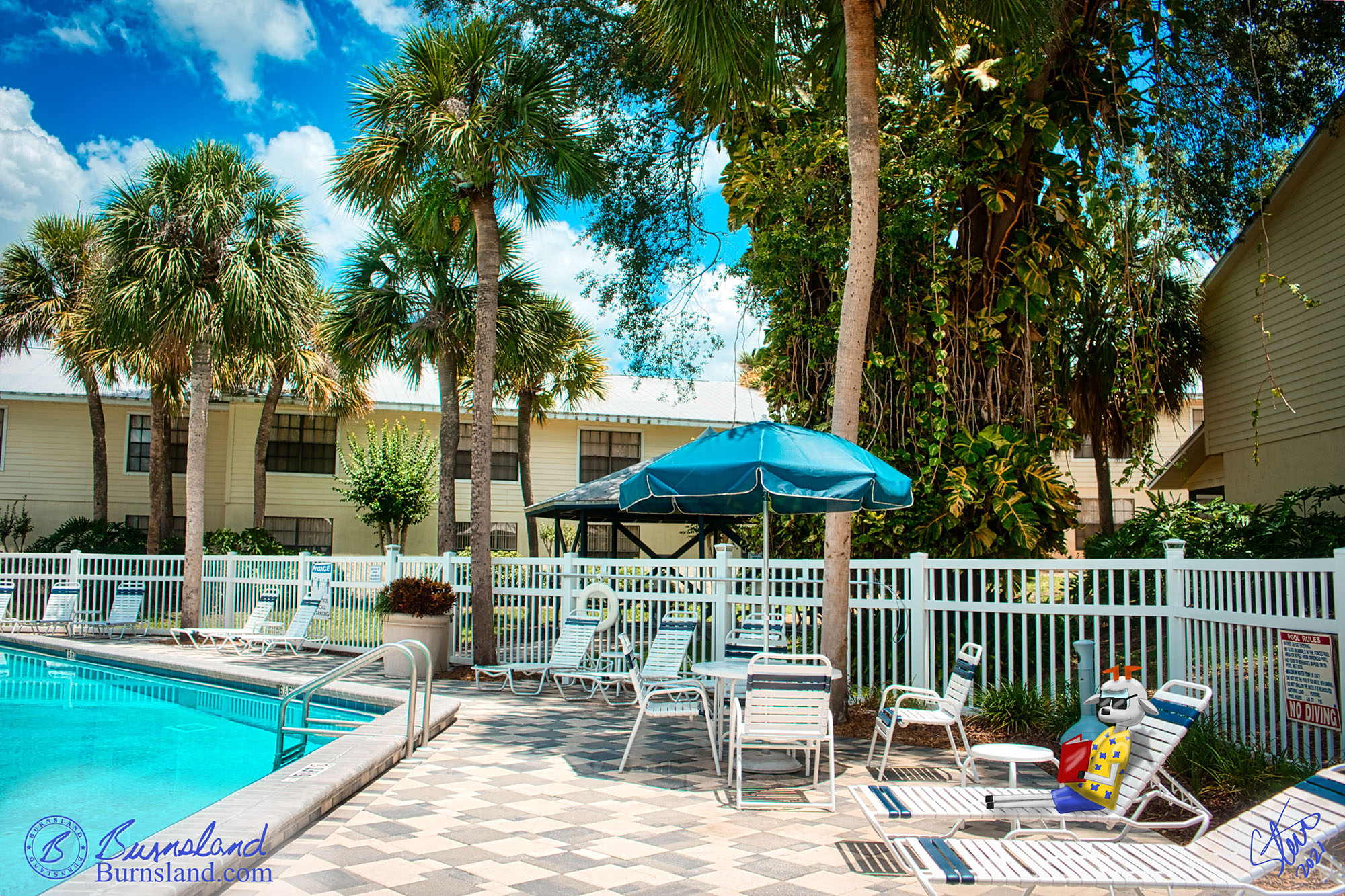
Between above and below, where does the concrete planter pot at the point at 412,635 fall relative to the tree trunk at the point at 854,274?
below

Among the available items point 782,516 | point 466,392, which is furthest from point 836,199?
point 466,392

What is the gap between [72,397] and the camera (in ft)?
77.3

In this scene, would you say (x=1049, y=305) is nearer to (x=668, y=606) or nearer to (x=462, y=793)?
(x=668, y=606)

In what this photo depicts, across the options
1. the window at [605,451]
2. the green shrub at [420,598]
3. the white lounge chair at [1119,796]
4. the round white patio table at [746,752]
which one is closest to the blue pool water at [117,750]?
the green shrub at [420,598]

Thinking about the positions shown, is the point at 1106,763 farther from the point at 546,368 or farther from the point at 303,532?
the point at 303,532

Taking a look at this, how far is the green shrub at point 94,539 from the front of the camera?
21.7 meters

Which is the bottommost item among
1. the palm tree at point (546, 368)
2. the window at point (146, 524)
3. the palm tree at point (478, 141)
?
the window at point (146, 524)

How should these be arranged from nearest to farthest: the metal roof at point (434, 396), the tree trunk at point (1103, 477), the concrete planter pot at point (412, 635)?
1. the concrete planter pot at point (412, 635)
2. the tree trunk at point (1103, 477)
3. the metal roof at point (434, 396)

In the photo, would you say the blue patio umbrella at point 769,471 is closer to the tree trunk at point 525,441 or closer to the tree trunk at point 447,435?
the tree trunk at point 447,435

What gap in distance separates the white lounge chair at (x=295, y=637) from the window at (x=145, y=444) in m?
11.7

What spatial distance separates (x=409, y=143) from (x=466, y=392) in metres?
11.3

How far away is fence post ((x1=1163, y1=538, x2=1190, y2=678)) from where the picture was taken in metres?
7.09

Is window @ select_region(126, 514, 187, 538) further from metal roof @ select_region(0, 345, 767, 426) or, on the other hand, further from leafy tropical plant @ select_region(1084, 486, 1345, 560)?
leafy tropical plant @ select_region(1084, 486, 1345, 560)

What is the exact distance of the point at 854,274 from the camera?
27.1 feet
